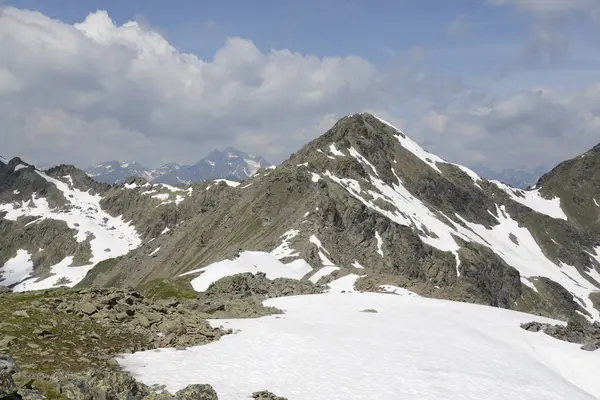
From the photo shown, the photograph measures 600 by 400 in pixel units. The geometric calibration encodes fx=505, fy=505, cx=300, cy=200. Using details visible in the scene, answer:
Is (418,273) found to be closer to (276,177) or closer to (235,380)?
(276,177)

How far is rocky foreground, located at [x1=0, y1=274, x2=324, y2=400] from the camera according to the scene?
43.4 ft

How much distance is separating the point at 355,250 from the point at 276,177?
39.4 meters

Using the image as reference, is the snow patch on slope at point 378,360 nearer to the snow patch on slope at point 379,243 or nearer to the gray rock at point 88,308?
the gray rock at point 88,308

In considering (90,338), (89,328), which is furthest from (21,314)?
(90,338)

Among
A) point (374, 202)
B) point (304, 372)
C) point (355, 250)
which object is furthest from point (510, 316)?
point (374, 202)

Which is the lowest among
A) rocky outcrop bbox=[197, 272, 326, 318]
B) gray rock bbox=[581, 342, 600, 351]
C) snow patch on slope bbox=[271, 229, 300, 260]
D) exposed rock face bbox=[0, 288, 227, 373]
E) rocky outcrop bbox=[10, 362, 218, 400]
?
gray rock bbox=[581, 342, 600, 351]

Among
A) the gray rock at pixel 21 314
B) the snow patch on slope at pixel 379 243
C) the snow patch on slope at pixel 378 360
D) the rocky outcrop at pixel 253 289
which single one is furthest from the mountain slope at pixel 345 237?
the gray rock at pixel 21 314

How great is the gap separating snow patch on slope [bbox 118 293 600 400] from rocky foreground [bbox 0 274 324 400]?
139 centimetres

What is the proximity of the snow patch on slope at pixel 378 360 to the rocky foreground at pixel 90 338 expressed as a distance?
1.39m

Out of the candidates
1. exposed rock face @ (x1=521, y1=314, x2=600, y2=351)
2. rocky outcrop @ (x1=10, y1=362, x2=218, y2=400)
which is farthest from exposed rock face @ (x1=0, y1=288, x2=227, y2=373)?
exposed rock face @ (x1=521, y1=314, x2=600, y2=351)

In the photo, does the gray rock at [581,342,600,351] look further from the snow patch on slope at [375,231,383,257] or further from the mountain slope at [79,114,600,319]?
the snow patch on slope at [375,231,383,257]

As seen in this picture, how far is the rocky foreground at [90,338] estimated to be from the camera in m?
13.2

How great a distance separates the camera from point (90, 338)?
2220cm

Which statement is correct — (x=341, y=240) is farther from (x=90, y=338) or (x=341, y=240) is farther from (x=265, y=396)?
(x=265, y=396)
